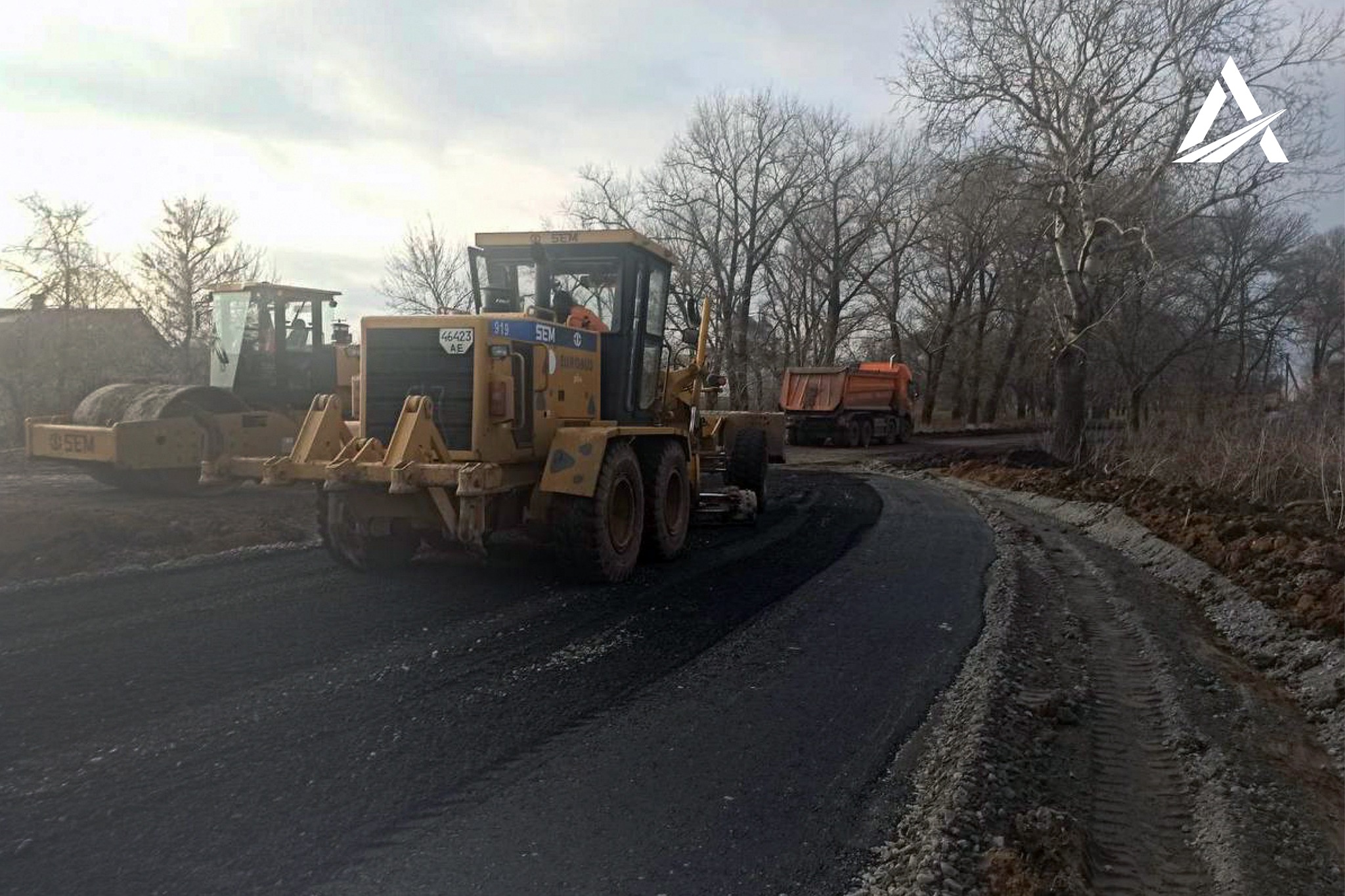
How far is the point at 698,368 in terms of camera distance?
34.3 ft

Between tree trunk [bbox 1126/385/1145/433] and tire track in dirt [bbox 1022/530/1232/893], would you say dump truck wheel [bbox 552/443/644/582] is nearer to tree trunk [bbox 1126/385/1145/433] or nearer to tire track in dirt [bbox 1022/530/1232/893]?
tire track in dirt [bbox 1022/530/1232/893]

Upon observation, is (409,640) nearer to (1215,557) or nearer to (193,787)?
(193,787)

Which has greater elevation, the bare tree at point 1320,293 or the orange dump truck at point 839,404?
the bare tree at point 1320,293

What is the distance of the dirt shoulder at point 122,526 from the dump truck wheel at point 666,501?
3577 mm

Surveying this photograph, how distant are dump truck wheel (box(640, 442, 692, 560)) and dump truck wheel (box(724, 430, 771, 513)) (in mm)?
2673

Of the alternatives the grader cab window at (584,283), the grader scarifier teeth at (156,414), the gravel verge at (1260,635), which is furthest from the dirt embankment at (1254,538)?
the grader scarifier teeth at (156,414)

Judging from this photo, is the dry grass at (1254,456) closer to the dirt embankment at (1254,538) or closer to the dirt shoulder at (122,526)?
the dirt embankment at (1254,538)

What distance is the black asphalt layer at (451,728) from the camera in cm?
315

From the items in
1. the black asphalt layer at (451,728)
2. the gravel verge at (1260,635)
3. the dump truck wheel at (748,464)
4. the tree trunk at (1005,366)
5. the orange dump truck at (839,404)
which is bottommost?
the black asphalt layer at (451,728)

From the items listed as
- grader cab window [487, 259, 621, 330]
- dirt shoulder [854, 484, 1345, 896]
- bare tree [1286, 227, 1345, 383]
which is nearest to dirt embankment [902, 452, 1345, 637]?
dirt shoulder [854, 484, 1345, 896]

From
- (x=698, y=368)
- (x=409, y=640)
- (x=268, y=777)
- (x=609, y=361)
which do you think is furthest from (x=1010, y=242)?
(x=268, y=777)

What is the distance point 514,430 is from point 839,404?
74.7 ft

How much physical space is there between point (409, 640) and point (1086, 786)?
12.7 feet

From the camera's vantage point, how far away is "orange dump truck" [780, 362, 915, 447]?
96.0 ft
